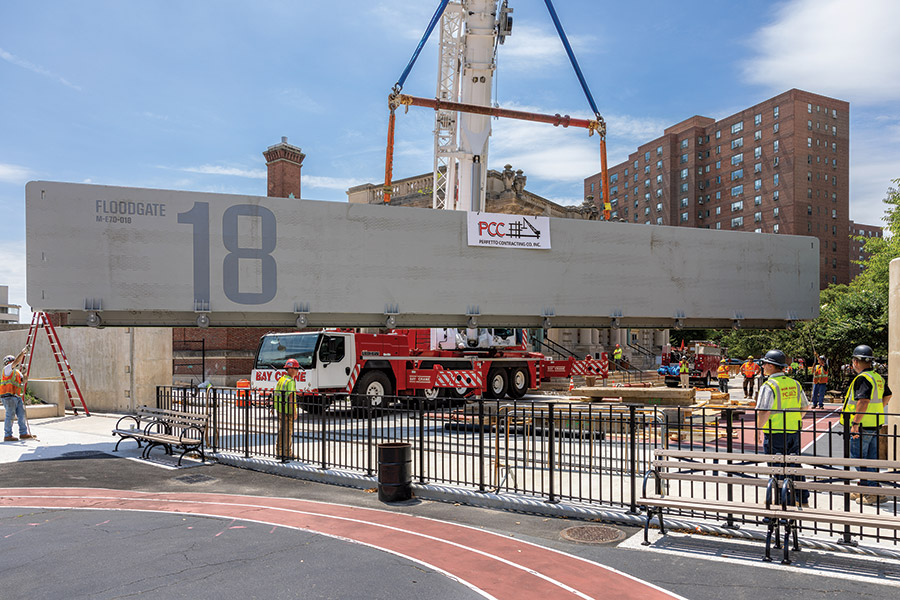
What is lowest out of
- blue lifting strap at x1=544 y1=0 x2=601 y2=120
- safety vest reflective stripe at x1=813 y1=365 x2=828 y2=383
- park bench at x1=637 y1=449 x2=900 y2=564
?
safety vest reflective stripe at x1=813 y1=365 x2=828 y2=383

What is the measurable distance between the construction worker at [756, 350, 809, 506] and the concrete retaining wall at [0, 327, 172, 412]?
16542 mm

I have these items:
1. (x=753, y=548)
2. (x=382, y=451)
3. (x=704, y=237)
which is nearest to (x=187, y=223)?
(x=382, y=451)

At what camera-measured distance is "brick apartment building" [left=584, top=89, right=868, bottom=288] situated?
7894 cm

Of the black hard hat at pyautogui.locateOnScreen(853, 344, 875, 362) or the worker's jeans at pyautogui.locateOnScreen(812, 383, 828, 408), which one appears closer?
the black hard hat at pyautogui.locateOnScreen(853, 344, 875, 362)

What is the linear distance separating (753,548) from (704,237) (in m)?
13.2

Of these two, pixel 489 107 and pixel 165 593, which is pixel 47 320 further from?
pixel 165 593

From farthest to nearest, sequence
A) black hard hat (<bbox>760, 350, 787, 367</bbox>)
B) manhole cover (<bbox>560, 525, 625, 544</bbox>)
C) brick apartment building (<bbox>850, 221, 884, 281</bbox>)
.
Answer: brick apartment building (<bbox>850, 221, 884, 281</bbox>) < black hard hat (<bbox>760, 350, 787, 367</bbox>) < manhole cover (<bbox>560, 525, 625, 544</bbox>)

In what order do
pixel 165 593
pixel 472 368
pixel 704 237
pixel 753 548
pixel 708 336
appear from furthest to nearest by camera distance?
pixel 708 336, pixel 472 368, pixel 704 237, pixel 753 548, pixel 165 593

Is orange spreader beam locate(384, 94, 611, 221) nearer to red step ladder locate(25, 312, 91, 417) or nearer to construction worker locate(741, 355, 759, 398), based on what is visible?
construction worker locate(741, 355, 759, 398)

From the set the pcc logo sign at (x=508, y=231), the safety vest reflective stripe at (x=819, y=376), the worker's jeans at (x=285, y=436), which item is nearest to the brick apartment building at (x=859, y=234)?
the safety vest reflective stripe at (x=819, y=376)

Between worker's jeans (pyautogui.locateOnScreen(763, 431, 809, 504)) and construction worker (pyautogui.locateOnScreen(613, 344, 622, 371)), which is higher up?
worker's jeans (pyautogui.locateOnScreen(763, 431, 809, 504))

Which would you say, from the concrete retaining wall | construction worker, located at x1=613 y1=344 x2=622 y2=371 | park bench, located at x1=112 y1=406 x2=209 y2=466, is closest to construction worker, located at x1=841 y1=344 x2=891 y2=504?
park bench, located at x1=112 y1=406 x2=209 y2=466

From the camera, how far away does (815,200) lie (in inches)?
3164

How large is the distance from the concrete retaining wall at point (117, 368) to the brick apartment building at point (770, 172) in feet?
236
